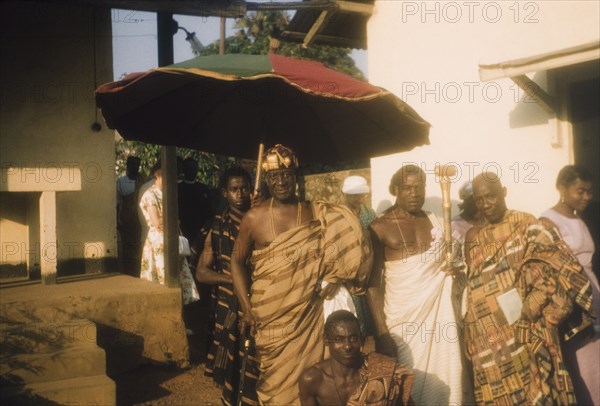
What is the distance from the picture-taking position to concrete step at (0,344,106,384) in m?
4.65

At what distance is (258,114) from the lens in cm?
525

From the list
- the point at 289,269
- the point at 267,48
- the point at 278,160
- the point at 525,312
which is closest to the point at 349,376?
the point at 289,269

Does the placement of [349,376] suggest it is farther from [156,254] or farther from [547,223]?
[156,254]

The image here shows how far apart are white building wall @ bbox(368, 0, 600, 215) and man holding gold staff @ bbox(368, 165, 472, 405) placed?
2.43m

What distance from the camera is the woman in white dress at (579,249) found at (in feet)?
16.7

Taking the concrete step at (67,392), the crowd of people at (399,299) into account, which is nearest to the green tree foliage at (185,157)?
the crowd of people at (399,299)

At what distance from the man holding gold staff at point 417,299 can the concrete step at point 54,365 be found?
216 centimetres

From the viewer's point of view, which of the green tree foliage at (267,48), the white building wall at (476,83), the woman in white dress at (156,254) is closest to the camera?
the white building wall at (476,83)

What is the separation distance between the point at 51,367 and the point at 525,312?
3.45 metres

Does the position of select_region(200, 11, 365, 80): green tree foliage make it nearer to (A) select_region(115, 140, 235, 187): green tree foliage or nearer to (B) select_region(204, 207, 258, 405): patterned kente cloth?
(A) select_region(115, 140, 235, 187): green tree foliage

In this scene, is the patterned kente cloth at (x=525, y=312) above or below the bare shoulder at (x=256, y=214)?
below

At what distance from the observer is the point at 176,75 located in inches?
161

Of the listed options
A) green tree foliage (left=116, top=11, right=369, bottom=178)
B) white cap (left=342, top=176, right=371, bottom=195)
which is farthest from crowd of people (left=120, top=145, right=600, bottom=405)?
green tree foliage (left=116, top=11, right=369, bottom=178)

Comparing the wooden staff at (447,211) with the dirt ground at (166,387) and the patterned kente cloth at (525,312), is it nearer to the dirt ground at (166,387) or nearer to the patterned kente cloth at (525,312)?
the patterned kente cloth at (525,312)
